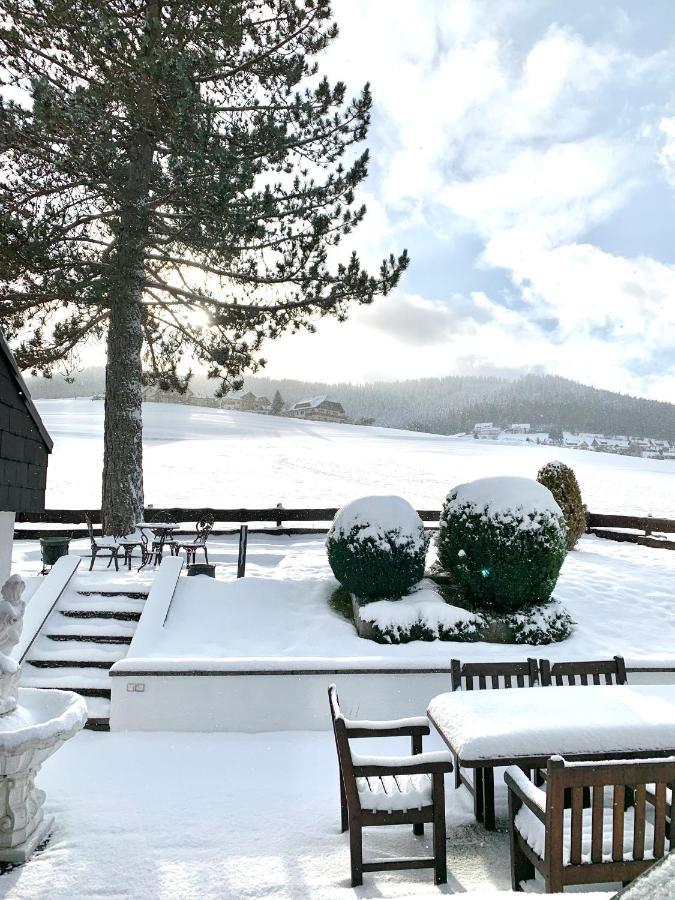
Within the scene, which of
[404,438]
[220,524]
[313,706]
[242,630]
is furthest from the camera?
[404,438]

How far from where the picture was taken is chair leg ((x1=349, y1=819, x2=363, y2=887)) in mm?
3516

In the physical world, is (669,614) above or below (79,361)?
below

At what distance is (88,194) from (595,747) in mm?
12013

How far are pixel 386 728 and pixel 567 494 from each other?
11.0m

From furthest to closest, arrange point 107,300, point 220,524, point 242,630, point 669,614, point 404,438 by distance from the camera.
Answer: point 404,438, point 220,524, point 107,300, point 669,614, point 242,630

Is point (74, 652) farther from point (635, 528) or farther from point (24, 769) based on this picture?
point (635, 528)

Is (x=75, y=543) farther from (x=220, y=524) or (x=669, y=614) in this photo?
(x=669, y=614)

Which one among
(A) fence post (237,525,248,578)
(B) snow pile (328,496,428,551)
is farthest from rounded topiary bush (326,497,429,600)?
(A) fence post (237,525,248,578)

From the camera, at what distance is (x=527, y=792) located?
3281 mm

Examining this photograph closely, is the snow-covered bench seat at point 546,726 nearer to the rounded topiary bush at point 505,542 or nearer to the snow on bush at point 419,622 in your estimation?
the snow on bush at point 419,622

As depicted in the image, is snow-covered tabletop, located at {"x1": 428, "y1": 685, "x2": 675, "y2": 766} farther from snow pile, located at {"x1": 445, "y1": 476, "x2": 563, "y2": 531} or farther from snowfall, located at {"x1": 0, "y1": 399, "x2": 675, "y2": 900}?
Result: snow pile, located at {"x1": 445, "y1": 476, "x2": 563, "y2": 531}

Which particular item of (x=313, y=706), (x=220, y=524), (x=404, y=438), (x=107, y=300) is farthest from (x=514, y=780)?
(x=404, y=438)

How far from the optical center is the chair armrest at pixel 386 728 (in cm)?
391

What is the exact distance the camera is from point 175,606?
7836mm
